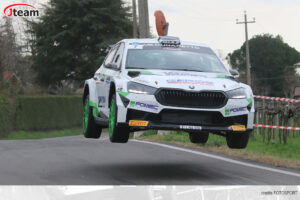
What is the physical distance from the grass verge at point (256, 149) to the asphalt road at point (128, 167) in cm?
53

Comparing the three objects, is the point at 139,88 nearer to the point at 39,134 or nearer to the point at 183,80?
the point at 183,80

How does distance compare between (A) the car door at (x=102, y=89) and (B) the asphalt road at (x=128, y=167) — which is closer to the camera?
(B) the asphalt road at (x=128, y=167)

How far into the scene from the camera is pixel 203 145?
48.0ft

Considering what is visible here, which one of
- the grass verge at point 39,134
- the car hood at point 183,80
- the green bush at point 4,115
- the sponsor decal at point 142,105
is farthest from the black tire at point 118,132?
the grass verge at point 39,134

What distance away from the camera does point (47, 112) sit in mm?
37062

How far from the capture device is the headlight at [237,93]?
8.36 meters

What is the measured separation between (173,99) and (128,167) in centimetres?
255

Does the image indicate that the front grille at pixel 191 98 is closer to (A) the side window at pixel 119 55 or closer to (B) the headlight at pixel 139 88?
(B) the headlight at pixel 139 88

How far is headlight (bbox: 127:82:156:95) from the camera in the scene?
26.8 feet

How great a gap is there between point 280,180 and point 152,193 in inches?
97.0

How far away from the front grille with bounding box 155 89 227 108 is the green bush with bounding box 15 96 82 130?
27.5m

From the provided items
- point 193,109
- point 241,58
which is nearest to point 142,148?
point 193,109

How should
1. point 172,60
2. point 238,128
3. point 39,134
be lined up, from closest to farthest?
point 238,128 < point 172,60 < point 39,134

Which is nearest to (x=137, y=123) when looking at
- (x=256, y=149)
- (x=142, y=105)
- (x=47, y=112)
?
(x=142, y=105)
